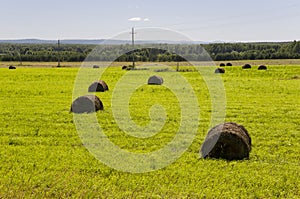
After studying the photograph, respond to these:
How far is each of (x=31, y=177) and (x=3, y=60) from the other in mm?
103646

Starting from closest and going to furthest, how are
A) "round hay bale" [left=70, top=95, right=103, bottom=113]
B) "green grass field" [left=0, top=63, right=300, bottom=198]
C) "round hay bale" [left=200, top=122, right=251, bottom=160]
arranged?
1. "green grass field" [left=0, top=63, right=300, bottom=198]
2. "round hay bale" [left=200, top=122, right=251, bottom=160]
3. "round hay bale" [left=70, top=95, right=103, bottom=113]

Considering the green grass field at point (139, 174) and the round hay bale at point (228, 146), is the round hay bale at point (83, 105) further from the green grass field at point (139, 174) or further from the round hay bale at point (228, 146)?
the round hay bale at point (228, 146)

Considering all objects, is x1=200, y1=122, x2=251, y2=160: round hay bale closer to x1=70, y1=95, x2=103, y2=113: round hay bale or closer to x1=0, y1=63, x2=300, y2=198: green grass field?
x1=0, y1=63, x2=300, y2=198: green grass field

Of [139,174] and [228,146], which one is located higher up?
[228,146]

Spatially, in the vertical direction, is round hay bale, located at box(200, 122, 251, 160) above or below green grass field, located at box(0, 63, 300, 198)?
above

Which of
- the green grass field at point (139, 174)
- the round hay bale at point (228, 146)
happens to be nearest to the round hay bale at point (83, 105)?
the green grass field at point (139, 174)

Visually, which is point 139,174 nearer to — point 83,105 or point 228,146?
point 228,146

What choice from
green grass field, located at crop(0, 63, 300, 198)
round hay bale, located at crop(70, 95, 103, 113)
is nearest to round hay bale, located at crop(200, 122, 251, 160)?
green grass field, located at crop(0, 63, 300, 198)

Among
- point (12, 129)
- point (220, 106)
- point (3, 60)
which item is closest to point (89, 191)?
point (12, 129)

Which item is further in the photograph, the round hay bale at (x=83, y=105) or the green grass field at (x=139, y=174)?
the round hay bale at (x=83, y=105)

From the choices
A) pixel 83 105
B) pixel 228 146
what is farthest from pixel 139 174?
pixel 83 105

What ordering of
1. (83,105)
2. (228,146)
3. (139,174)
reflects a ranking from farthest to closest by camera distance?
1. (83,105)
2. (228,146)
3. (139,174)

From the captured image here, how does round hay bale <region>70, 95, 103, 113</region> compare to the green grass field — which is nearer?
the green grass field

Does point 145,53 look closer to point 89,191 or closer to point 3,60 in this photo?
point 3,60
